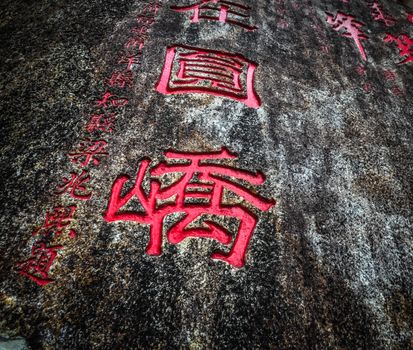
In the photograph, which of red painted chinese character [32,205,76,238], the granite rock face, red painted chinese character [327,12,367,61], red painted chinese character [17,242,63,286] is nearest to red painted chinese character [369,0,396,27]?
red painted chinese character [327,12,367,61]

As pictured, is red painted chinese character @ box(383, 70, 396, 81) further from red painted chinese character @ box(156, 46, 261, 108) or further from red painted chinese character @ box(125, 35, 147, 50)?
red painted chinese character @ box(125, 35, 147, 50)

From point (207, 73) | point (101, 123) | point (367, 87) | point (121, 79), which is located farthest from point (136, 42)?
point (367, 87)

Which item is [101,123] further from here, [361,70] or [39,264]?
[361,70]

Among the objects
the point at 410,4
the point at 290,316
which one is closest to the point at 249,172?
the point at 290,316

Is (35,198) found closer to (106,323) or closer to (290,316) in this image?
(106,323)

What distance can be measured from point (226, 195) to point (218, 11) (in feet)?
8.65

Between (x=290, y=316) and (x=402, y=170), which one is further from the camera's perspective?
(x=402, y=170)

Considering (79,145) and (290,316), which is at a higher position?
(79,145)

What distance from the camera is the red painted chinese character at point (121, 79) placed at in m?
2.82

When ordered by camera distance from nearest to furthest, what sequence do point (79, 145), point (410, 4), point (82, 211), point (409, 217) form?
point (82, 211) → point (79, 145) → point (409, 217) → point (410, 4)

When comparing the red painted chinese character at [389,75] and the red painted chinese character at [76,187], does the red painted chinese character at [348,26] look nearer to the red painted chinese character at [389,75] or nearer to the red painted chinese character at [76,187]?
the red painted chinese character at [389,75]

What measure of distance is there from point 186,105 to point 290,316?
200 cm

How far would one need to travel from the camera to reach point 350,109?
10.7 ft

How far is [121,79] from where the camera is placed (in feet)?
9.38
